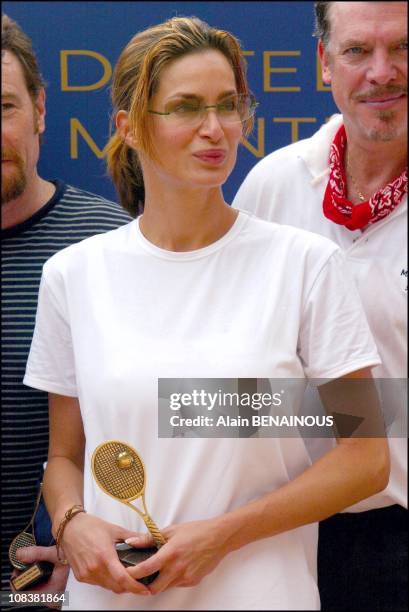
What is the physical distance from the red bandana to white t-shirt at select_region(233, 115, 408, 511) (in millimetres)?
19

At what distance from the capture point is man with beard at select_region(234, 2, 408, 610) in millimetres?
1624

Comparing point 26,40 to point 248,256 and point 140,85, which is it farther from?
point 248,256

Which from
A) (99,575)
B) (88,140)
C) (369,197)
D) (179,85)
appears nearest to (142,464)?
(99,575)

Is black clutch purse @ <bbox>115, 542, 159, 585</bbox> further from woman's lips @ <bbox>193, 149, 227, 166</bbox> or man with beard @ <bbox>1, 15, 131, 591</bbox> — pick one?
woman's lips @ <bbox>193, 149, 227, 166</bbox>

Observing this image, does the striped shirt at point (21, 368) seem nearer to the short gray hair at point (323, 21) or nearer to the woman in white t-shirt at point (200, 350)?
the woman in white t-shirt at point (200, 350)

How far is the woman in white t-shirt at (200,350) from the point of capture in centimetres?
141

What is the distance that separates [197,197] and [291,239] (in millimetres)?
162

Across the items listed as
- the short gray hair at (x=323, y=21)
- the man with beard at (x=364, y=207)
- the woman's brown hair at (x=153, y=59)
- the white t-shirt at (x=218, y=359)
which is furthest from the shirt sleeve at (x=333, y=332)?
the short gray hair at (x=323, y=21)

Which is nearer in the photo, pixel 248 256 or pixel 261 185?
pixel 248 256

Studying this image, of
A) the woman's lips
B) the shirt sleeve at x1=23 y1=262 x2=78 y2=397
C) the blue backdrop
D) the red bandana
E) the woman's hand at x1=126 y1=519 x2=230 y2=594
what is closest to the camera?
the woman's hand at x1=126 y1=519 x2=230 y2=594

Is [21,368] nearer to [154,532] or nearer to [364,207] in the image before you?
[154,532]

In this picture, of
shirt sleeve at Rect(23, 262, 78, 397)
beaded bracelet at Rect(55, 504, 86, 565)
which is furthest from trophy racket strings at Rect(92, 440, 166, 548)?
shirt sleeve at Rect(23, 262, 78, 397)

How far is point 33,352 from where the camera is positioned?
1.64 metres

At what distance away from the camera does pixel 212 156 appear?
4.94ft
